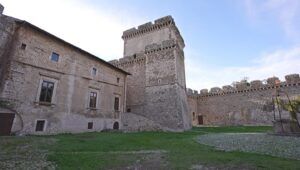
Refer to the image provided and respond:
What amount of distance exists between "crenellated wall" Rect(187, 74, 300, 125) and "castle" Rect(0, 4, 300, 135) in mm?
114

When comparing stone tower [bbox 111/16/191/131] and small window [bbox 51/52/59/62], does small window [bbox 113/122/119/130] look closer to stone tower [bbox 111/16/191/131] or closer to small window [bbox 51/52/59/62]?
stone tower [bbox 111/16/191/131]

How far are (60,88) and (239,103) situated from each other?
2488 cm

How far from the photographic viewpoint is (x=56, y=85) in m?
12.8

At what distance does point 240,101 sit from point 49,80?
2570 centimetres

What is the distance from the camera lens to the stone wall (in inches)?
417

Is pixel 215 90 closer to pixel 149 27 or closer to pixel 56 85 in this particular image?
pixel 149 27

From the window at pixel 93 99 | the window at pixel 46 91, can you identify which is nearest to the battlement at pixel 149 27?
the window at pixel 93 99

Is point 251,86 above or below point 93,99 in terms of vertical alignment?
above

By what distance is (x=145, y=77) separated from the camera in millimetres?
22391

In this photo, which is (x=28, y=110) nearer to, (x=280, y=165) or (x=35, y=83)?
(x=35, y=83)

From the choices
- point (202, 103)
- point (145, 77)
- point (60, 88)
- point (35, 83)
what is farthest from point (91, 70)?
point (202, 103)

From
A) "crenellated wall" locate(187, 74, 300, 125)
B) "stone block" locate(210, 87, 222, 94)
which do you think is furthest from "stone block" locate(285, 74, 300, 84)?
"stone block" locate(210, 87, 222, 94)

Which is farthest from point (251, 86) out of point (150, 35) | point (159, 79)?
point (150, 35)

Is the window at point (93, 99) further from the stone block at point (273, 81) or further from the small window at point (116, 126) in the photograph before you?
the stone block at point (273, 81)
